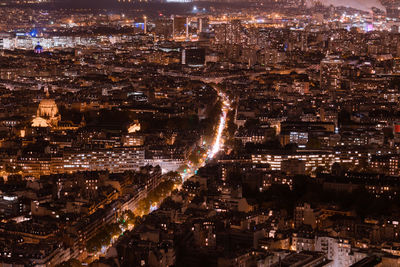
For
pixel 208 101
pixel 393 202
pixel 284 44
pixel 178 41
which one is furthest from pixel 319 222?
pixel 178 41

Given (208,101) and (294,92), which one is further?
(294,92)

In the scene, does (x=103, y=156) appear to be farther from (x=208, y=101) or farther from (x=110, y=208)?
(x=208, y=101)

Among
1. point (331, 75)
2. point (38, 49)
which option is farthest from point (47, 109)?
point (38, 49)

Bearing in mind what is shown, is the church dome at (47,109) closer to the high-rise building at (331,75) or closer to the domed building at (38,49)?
the high-rise building at (331,75)

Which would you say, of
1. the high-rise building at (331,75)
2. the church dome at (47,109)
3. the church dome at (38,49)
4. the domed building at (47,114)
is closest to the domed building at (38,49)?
the church dome at (38,49)

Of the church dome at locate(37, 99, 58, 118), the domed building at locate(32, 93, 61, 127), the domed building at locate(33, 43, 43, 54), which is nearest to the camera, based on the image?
the domed building at locate(32, 93, 61, 127)

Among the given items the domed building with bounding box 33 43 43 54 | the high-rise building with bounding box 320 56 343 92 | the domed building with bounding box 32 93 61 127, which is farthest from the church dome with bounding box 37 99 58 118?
the domed building with bounding box 33 43 43 54

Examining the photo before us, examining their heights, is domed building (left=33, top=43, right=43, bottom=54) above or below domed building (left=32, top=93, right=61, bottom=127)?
below

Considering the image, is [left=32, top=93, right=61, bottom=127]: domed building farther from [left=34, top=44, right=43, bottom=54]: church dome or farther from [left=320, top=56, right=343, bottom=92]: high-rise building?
[left=34, top=44, right=43, bottom=54]: church dome

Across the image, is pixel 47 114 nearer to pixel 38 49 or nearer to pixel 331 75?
pixel 331 75
